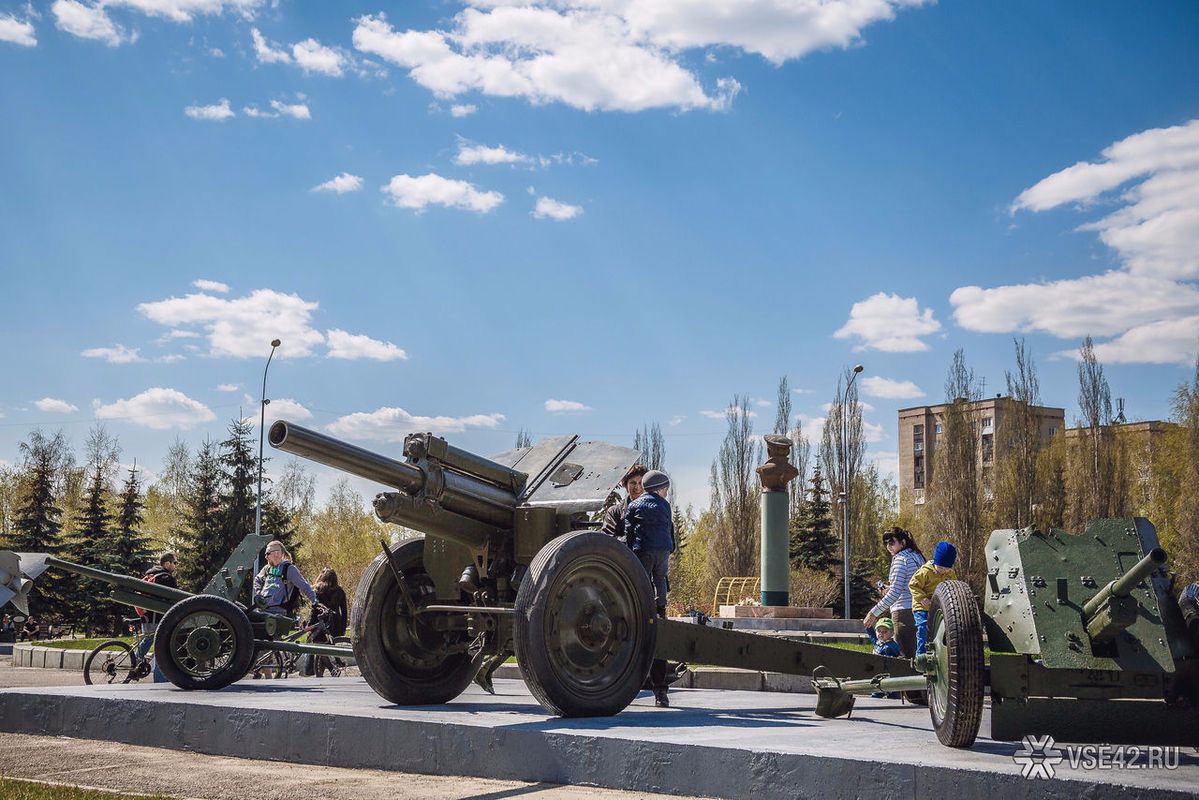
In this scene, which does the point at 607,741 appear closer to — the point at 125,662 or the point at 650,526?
the point at 650,526

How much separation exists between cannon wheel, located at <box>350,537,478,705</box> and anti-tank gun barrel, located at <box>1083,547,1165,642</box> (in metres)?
4.51

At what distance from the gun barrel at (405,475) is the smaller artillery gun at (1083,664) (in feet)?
11.1

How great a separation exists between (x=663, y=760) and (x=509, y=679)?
28.8 feet

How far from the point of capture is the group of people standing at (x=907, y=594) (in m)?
9.98

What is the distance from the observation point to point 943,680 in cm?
629

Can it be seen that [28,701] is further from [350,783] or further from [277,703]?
[350,783]

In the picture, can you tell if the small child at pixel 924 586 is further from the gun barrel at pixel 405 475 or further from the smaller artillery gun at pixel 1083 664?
the smaller artillery gun at pixel 1083 664

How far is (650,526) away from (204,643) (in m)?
4.46

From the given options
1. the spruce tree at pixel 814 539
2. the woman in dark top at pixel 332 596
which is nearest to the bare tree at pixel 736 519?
the spruce tree at pixel 814 539

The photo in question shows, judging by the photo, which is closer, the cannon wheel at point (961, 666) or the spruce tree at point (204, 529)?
the cannon wheel at point (961, 666)

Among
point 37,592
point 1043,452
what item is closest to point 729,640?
point 37,592

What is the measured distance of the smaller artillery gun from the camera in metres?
5.80

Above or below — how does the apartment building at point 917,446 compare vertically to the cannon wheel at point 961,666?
above

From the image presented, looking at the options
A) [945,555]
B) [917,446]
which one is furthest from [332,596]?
[917,446]
